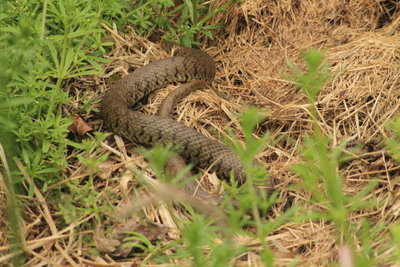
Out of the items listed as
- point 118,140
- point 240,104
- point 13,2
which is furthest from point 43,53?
point 240,104

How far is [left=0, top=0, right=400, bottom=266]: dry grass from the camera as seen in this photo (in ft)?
12.5

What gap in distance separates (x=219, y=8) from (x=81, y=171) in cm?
221

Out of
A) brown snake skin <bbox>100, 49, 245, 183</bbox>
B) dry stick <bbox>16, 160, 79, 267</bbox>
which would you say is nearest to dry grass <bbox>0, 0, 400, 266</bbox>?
dry stick <bbox>16, 160, 79, 267</bbox>

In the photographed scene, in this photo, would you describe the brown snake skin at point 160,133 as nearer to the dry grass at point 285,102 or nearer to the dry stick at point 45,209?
the dry grass at point 285,102

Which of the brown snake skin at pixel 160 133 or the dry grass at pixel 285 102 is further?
the brown snake skin at pixel 160 133

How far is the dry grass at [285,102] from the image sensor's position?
380 cm

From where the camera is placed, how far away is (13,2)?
4316 mm

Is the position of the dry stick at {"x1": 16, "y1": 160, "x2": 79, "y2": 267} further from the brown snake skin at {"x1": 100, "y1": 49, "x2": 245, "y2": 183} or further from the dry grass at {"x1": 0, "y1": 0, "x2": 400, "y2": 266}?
the brown snake skin at {"x1": 100, "y1": 49, "x2": 245, "y2": 183}

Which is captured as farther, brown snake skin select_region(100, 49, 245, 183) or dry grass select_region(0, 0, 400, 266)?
brown snake skin select_region(100, 49, 245, 183)

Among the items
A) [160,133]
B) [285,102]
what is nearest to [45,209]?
[160,133]

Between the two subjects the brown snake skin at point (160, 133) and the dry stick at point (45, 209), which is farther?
the brown snake skin at point (160, 133)

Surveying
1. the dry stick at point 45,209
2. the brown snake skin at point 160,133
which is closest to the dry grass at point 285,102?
the dry stick at point 45,209

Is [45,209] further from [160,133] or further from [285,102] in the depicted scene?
[285,102]

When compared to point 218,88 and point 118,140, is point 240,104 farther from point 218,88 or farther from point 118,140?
point 118,140
